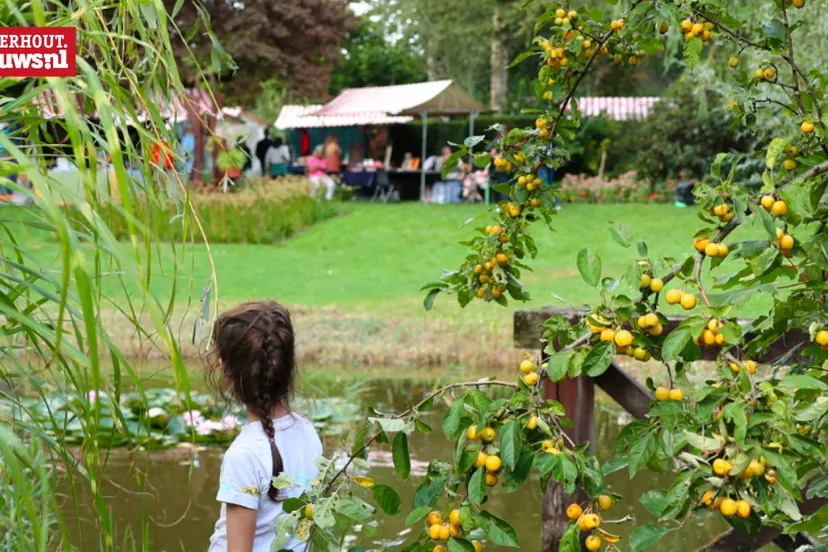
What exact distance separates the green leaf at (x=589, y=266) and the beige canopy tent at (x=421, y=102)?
19249 mm

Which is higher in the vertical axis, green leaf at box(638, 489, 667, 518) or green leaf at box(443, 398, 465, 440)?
green leaf at box(443, 398, 465, 440)

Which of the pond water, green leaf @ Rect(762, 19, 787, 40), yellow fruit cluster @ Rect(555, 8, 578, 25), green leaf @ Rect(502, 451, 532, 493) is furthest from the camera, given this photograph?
the pond water

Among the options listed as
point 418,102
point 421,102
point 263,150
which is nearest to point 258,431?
point 421,102

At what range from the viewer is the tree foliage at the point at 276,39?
21.3m

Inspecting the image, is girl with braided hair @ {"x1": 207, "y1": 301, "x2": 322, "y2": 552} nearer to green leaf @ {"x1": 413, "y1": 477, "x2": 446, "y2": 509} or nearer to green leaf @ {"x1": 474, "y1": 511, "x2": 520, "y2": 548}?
green leaf @ {"x1": 413, "y1": 477, "x2": 446, "y2": 509}

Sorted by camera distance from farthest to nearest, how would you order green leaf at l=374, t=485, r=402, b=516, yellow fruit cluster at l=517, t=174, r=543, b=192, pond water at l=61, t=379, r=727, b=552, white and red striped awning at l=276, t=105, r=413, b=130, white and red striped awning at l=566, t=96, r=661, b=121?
white and red striped awning at l=566, t=96, r=661, b=121 < white and red striped awning at l=276, t=105, r=413, b=130 < pond water at l=61, t=379, r=727, b=552 < yellow fruit cluster at l=517, t=174, r=543, b=192 < green leaf at l=374, t=485, r=402, b=516

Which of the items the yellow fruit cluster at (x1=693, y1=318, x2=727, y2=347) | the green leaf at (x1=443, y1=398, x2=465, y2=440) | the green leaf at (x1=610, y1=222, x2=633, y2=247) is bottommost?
the green leaf at (x1=443, y1=398, x2=465, y2=440)

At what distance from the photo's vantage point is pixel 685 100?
21922mm

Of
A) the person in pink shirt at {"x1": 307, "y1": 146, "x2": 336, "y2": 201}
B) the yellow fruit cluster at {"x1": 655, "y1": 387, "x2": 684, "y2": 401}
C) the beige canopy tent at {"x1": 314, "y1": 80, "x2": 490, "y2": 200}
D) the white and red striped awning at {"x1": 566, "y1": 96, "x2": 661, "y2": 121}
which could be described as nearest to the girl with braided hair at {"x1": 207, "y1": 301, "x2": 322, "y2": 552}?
the yellow fruit cluster at {"x1": 655, "y1": 387, "x2": 684, "y2": 401}

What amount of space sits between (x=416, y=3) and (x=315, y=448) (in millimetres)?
27610

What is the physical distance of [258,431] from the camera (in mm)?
2529

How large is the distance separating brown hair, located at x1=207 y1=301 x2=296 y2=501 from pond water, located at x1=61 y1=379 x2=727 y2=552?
5.55ft

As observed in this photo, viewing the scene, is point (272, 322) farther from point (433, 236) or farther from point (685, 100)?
point (685, 100)

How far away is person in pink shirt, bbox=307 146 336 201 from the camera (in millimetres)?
20156
